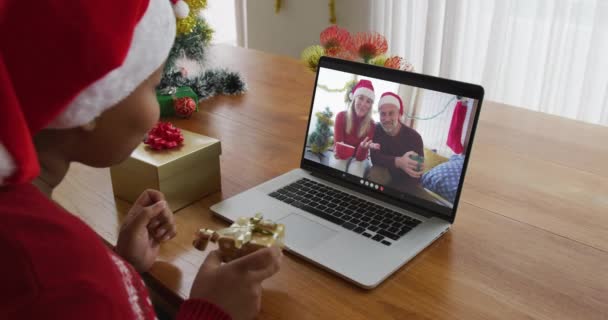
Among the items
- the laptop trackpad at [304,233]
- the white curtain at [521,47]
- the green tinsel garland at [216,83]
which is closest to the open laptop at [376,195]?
the laptop trackpad at [304,233]

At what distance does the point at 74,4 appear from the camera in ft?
1.62

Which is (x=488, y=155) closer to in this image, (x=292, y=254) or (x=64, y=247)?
(x=292, y=254)

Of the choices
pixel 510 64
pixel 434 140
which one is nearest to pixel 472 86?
pixel 434 140

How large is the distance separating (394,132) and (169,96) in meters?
0.68

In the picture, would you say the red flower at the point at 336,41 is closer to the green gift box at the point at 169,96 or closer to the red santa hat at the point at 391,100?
the red santa hat at the point at 391,100

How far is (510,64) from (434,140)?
1.56 meters

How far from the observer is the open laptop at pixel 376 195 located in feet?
2.77

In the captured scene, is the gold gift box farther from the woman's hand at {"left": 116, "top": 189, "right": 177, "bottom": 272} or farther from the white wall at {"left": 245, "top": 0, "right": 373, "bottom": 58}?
the white wall at {"left": 245, "top": 0, "right": 373, "bottom": 58}

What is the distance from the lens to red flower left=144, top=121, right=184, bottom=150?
3.21 ft

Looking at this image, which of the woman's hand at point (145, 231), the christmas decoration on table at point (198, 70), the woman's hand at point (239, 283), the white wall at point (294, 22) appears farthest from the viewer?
the white wall at point (294, 22)

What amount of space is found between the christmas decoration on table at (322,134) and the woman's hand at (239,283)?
1.13 feet

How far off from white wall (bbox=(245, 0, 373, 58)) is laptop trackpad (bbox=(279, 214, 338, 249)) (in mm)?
2012

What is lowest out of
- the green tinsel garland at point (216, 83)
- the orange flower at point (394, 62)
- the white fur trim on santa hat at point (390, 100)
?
the green tinsel garland at point (216, 83)

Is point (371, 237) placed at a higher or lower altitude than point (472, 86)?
lower
